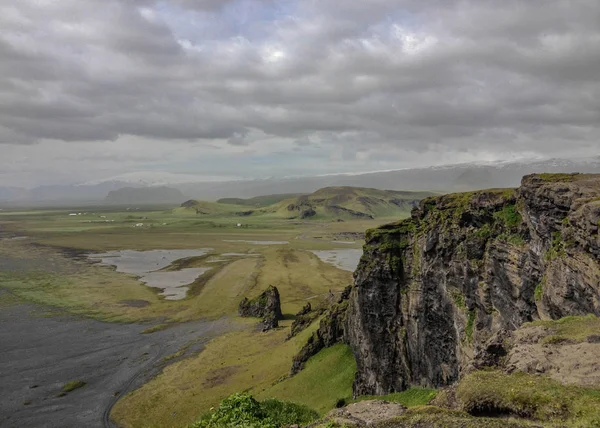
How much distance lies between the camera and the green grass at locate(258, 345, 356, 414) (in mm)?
52688

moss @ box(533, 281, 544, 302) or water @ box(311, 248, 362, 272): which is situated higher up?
moss @ box(533, 281, 544, 302)

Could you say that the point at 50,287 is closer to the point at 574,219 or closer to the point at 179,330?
the point at 179,330

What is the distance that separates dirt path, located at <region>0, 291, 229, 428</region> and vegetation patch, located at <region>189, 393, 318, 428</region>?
40.9 m

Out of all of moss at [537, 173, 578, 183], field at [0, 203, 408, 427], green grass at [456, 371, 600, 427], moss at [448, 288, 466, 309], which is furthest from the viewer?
field at [0, 203, 408, 427]

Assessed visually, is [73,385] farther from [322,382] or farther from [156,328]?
[322,382]

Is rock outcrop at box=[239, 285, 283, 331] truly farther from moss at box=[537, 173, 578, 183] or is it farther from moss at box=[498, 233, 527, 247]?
moss at box=[537, 173, 578, 183]

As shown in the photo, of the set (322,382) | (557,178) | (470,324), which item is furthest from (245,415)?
(322,382)

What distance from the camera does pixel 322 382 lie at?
2218 inches

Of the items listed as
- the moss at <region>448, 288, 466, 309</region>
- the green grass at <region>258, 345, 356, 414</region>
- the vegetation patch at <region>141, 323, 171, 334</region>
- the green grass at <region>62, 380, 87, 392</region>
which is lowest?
the green grass at <region>62, 380, 87, 392</region>

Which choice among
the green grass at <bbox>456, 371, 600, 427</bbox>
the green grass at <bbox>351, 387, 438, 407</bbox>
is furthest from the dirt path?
the green grass at <bbox>456, 371, 600, 427</bbox>

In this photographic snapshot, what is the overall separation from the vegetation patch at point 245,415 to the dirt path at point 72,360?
4095 cm

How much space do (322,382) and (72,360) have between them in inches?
2041

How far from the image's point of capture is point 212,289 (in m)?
128

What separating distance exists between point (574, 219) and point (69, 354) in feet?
289
